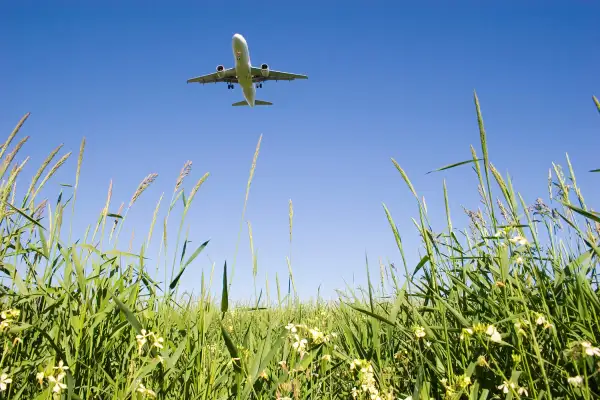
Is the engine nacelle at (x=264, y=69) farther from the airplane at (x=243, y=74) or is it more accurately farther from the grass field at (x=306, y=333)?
the grass field at (x=306, y=333)

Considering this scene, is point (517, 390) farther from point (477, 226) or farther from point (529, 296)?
point (477, 226)

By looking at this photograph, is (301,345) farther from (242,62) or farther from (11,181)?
(242,62)

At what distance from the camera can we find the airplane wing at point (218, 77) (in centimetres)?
3225

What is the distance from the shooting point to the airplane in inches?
1221

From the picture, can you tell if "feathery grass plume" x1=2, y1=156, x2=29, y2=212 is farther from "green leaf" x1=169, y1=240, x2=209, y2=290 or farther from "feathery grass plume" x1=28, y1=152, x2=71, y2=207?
"green leaf" x1=169, y1=240, x2=209, y2=290

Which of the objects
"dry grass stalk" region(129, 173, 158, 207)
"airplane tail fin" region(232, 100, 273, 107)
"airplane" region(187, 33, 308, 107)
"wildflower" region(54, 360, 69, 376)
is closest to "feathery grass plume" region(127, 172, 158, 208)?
"dry grass stalk" region(129, 173, 158, 207)

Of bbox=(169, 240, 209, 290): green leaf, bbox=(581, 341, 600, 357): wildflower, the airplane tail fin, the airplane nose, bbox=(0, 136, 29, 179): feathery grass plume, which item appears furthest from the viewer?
the airplane tail fin

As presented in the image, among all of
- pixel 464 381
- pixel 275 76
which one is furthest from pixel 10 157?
pixel 275 76

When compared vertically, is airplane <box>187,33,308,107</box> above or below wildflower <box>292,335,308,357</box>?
above

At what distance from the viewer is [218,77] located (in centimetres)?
3278

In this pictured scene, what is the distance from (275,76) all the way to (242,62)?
9.00 feet

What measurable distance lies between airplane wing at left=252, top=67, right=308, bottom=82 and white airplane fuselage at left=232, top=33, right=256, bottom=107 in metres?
0.49

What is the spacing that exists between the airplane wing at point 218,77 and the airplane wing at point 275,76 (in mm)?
1547

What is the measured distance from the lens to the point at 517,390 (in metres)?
1.80
